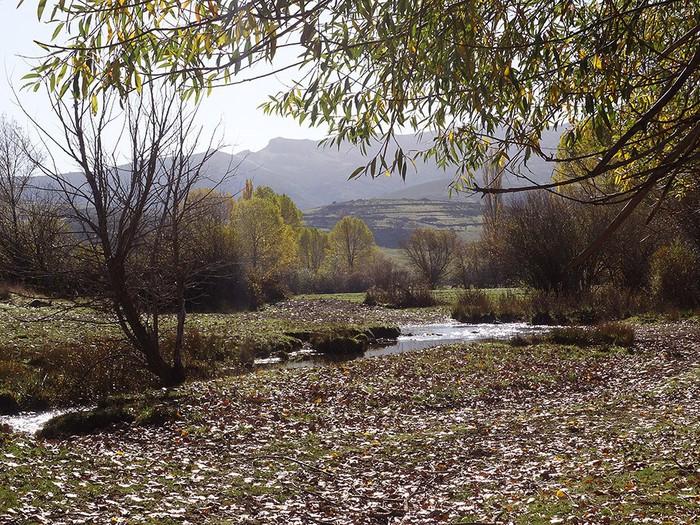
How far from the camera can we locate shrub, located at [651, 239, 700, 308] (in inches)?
1167

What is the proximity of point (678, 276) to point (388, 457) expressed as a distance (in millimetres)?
25199

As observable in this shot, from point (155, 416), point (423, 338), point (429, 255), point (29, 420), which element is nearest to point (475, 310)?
point (423, 338)

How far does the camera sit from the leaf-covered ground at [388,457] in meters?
6.91

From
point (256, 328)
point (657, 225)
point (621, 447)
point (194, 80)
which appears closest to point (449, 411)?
point (621, 447)

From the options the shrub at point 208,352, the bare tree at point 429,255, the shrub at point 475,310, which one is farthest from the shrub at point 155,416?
the bare tree at point 429,255

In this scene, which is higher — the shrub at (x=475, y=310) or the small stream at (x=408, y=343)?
the shrub at (x=475, y=310)

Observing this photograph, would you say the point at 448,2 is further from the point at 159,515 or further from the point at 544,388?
the point at 544,388

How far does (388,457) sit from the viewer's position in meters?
9.83

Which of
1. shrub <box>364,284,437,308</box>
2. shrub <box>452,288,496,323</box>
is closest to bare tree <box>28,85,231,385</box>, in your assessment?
shrub <box>452,288,496,323</box>

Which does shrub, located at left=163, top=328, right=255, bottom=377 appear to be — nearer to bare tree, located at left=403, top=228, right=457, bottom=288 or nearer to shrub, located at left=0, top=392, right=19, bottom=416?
shrub, located at left=0, top=392, right=19, bottom=416

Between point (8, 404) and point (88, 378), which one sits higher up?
point (88, 378)

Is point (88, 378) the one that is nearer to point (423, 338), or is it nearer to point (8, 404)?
point (8, 404)

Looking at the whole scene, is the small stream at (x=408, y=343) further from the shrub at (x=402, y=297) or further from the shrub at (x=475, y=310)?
the shrub at (x=402, y=297)

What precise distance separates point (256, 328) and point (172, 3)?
77.7 ft
